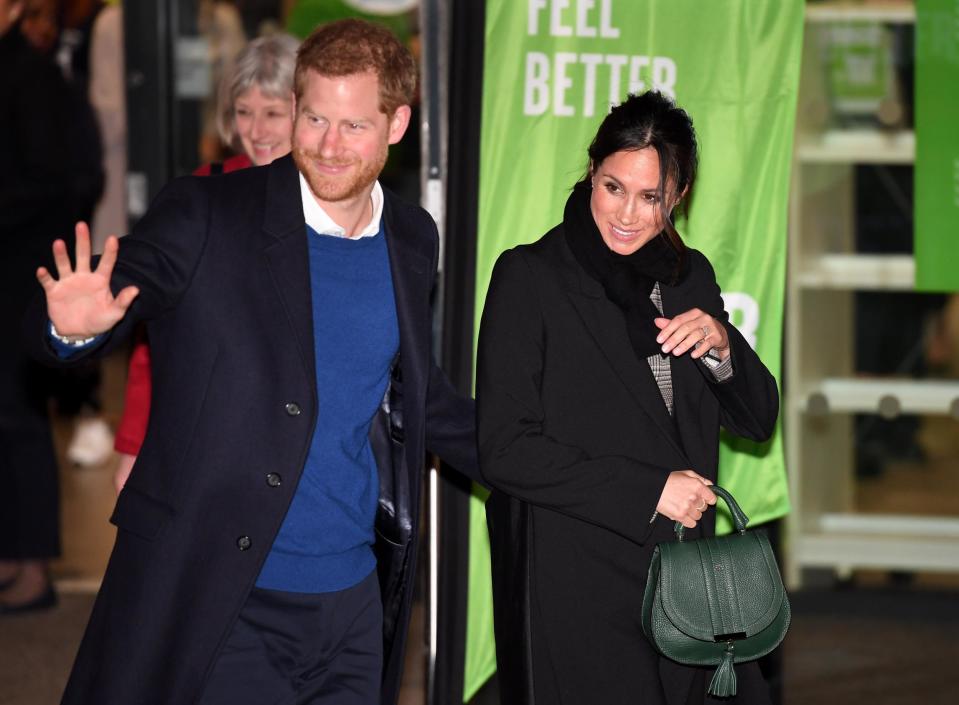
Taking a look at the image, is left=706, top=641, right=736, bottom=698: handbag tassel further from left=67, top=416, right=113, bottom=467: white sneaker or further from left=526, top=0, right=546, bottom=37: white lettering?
left=67, top=416, right=113, bottom=467: white sneaker

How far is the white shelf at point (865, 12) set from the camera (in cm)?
589

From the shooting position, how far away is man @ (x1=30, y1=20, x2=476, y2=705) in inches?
111

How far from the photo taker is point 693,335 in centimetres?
288

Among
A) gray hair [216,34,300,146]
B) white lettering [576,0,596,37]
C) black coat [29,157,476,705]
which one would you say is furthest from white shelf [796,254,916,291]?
black coat [29,157,476,705]

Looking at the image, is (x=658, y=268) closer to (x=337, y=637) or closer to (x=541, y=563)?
(x=541, y=563)

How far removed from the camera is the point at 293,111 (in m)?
3.02

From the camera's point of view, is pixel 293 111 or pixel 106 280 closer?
pixel 106 280

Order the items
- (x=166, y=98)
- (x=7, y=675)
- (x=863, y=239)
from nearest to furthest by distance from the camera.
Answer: (x=7, y=675) → (x=863, y=239) → (x=166, y=98)

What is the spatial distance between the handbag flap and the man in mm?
630

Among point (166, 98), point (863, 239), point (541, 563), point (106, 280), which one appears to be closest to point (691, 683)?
point (541, 563)

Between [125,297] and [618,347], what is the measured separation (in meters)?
1.02

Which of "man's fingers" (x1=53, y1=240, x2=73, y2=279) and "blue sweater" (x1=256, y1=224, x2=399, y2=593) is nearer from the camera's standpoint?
"man's fingers" (x1=53, y1=240, x2=73, y2=279)

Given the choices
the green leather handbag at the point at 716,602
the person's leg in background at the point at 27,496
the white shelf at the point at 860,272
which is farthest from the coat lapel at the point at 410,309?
the white shelf at the point at 860,272

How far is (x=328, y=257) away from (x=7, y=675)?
2854 millimetres
